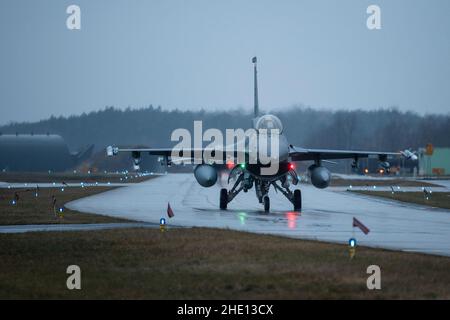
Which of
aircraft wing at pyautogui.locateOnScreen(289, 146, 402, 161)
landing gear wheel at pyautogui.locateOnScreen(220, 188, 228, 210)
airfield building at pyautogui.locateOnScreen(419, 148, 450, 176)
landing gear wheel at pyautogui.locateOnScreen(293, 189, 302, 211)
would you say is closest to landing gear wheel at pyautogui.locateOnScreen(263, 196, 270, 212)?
landing gear wheel at pyautogui.locateOnScreen(293, 189, 302, 211)

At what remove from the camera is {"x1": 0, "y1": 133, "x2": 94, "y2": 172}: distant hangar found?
11275 centimetres

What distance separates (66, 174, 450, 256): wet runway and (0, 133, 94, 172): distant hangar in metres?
75.4

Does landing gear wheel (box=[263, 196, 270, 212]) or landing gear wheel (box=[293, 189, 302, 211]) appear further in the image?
landing gear wheel (box=[293, 189, 302, 211])

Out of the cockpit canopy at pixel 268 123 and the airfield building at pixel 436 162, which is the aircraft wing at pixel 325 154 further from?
the airfield building at pixel 436 162

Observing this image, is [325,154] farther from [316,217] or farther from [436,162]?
[436,162]

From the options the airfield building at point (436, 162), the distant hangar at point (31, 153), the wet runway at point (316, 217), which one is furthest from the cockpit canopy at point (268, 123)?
the distant hangar at point (31, 153)

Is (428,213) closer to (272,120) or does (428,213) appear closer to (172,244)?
(272,120)

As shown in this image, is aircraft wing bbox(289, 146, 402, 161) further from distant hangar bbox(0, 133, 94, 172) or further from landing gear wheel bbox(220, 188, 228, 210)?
distant hangar bbox(0, 133, 94, 172)

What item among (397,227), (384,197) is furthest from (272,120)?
(384,197)

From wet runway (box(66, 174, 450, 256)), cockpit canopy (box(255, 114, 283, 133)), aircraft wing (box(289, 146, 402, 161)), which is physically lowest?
wet runway (box(66, 174, 450, 256))

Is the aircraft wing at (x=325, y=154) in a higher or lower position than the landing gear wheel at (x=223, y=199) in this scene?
higher

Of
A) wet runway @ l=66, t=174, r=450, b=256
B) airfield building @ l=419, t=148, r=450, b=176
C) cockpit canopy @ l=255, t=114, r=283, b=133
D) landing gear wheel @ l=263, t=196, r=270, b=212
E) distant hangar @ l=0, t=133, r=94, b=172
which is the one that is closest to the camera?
wet runway @ l=66, t=174, r=450, b=256

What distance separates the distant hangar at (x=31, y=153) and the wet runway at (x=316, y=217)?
75.4m

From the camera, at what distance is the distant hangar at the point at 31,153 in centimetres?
11275
